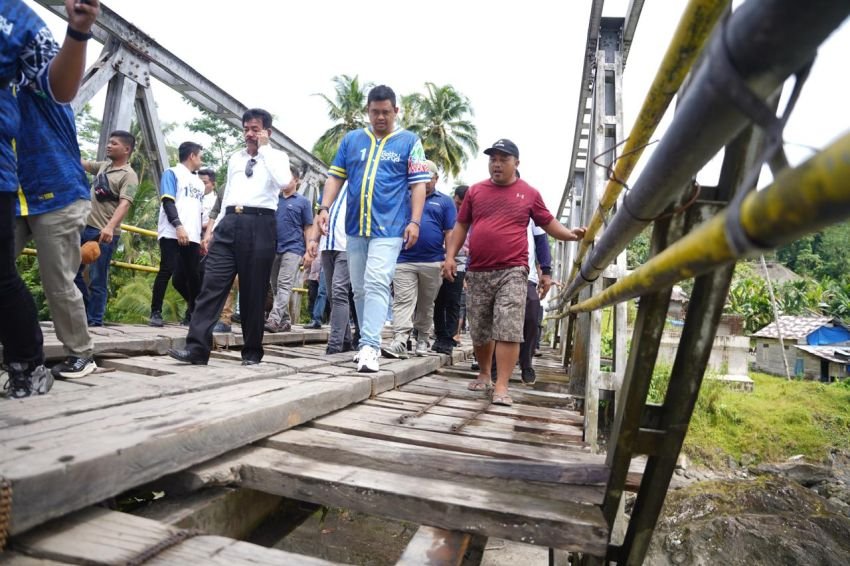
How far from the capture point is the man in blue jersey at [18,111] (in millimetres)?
2307

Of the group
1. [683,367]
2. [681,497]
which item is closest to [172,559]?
[683,367]

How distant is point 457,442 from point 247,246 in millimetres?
2074

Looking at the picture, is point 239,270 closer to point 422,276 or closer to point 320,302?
point 422,276

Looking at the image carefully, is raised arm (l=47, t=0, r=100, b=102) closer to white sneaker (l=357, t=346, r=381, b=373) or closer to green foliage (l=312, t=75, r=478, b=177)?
white sneaker (l=357, t=346, r=381, b=373)

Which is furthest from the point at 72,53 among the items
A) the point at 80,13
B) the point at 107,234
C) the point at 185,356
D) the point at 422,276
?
the point at 422,276

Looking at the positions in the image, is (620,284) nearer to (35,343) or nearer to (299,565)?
(299,565)

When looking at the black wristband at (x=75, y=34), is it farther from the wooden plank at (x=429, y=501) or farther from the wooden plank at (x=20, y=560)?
the wooden plank at (x=20, y=560)

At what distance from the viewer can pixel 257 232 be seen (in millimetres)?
3846

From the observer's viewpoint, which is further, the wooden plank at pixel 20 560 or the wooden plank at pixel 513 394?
the wooden plank at pixel 513 394

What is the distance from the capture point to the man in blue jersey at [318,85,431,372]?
13.0 feet

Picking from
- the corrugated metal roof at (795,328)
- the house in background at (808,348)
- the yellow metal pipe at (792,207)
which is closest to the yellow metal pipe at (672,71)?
the yellow metal pipe at (792,207)

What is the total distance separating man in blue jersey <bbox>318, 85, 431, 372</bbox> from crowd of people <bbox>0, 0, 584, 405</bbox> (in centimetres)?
1

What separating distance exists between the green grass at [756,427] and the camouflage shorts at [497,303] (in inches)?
399

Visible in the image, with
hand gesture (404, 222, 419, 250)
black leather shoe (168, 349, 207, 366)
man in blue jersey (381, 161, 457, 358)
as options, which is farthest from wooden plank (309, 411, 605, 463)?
man in blue jersey (381, 161, 457, 358)
